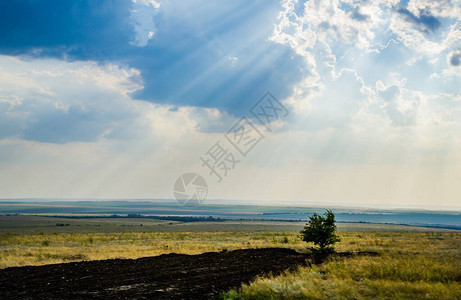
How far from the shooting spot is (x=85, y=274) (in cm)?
1479

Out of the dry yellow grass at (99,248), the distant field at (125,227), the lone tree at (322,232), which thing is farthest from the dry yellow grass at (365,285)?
the distant field at (125,227)

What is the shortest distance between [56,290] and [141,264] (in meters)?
6.21

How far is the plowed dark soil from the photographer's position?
439 inches

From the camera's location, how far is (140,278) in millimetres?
13789

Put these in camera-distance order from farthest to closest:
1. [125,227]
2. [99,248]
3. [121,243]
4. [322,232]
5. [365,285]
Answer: [125,227]
[121,243]
[99,248]
[322,232]
[365,285]

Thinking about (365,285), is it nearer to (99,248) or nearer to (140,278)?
(140,278)

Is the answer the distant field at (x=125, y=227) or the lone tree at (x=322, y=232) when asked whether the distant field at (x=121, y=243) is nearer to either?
the lone tree at (x=322, y=232)

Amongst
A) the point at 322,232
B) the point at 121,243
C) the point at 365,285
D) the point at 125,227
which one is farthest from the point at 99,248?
the point at 125,227

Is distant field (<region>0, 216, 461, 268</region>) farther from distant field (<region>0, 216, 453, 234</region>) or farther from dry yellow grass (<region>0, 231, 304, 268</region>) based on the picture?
distant field (<region>0, 216, 453, 234</region>)

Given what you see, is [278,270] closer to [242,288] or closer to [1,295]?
[242,288]

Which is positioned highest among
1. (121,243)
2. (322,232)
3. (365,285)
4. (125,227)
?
(322,232)

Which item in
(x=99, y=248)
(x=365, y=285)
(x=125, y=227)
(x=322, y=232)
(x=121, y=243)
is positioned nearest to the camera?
(x=365, y=285)

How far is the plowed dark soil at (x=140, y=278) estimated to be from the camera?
11.1 meters

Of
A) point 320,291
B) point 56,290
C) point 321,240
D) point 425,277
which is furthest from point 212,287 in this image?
point 321,240
